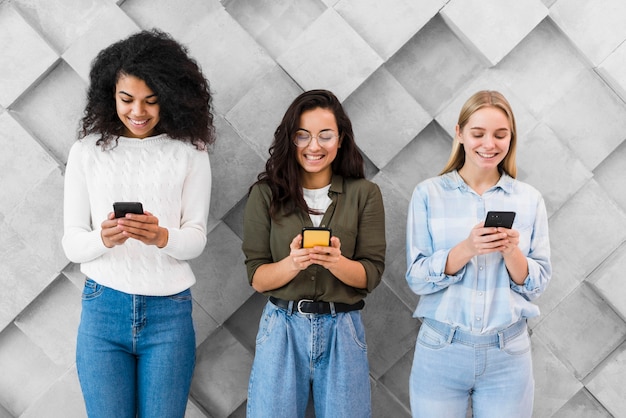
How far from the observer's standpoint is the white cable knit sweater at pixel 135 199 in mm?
1592

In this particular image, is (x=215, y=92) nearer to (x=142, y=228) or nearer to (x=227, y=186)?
(x=227, y=186)

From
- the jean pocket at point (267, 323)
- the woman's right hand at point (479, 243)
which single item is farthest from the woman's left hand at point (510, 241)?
the jean pocket at point (267, 323)

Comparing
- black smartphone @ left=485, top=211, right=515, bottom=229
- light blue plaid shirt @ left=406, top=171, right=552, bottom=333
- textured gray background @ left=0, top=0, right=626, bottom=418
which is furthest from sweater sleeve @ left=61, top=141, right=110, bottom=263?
black smartphone @ left=485, top=211, right=515, bottom=229

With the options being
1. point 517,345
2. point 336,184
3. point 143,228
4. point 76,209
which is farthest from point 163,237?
point 517,345

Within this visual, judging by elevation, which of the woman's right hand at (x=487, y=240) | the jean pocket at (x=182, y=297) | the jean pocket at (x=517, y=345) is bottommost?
the jean pocket at (x=517, y=345)

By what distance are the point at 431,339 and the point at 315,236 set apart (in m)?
0.44

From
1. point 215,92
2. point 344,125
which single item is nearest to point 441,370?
point 344,125

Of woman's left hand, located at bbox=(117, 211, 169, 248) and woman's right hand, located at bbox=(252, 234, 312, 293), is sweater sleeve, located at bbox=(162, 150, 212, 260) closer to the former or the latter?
woman's left hand, located at bbox=(117, 211, 169, 248)

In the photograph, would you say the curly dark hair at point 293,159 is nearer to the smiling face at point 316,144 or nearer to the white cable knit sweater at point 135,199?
the smiling face at point 316,144

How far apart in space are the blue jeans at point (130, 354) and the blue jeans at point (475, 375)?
67 centimetres

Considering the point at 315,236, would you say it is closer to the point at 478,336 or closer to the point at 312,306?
the point at 312,306

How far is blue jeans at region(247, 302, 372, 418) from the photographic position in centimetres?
159

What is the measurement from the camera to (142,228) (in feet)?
4.94

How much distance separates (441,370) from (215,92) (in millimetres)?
1135
